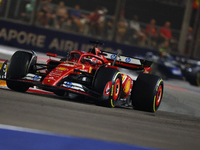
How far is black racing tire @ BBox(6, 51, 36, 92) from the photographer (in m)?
6.43

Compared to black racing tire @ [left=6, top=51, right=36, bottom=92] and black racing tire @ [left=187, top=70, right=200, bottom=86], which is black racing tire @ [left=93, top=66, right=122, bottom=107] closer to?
black racing tire @ [left=6, top=51, right=36, bottom=92]

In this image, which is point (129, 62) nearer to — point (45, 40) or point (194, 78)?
point (194, 78)

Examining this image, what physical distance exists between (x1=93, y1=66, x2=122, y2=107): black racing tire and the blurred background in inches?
433

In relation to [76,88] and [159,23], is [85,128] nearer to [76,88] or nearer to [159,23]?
[76,88]

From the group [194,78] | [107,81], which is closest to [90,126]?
[107,81]

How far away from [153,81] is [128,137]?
127 inches

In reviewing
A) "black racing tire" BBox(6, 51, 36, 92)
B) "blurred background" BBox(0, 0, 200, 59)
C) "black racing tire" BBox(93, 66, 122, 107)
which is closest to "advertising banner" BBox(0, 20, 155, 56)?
"blurred background" BBox(0, 0, 200, 59)

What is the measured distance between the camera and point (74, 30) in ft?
56.6

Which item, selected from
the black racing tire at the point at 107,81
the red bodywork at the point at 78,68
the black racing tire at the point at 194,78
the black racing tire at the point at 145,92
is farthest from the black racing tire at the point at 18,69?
the black racing tire at the point at 194,78

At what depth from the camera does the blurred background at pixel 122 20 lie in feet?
55.7

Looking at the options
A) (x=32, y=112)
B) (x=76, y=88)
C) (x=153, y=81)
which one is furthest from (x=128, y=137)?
(x=153, y=81)

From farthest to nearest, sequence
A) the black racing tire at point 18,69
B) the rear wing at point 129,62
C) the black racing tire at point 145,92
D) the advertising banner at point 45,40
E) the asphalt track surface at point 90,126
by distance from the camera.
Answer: the advertising banner at point 45,40 → the rear wing at point 129,62 → the black racing tire at point 145,92 → the black racing tire at point 18,69 → the asphalt track surface at point 90,126

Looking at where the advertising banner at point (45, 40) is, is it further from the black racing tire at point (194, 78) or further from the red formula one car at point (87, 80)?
the red formula one car at point (87, 80)

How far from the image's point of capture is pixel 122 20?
17703 millimetres
